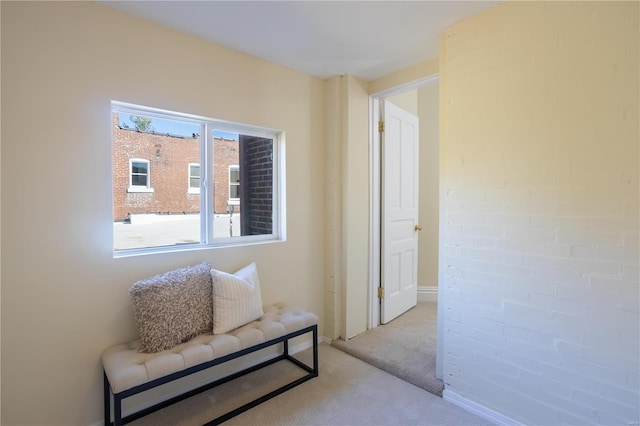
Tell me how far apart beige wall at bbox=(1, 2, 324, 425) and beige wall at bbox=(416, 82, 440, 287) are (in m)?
2.78

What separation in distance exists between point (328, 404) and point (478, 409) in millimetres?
914

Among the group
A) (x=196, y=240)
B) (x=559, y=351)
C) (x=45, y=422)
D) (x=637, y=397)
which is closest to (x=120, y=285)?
(x=196, y=240)

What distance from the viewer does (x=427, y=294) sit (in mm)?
3781

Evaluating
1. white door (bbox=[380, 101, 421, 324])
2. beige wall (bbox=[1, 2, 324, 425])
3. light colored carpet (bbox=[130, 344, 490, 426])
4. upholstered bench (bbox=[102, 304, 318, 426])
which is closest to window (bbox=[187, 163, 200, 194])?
beige wall (bbox=[1, 2, 324, 425])

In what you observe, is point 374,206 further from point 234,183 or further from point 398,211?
point 234,183

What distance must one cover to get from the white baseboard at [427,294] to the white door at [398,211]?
0.27m

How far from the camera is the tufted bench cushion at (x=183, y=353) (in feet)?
4.89

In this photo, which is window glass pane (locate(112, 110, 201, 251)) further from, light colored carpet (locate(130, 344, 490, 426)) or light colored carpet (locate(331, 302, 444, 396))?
light colored carpet (locate(331, 302, 444, 396))

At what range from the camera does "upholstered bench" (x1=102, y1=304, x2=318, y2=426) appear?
58.6 inches

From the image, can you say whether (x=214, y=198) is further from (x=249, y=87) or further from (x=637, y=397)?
(x=637, y=397)

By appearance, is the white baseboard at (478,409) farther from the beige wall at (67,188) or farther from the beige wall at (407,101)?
the beige wall at (407,101)

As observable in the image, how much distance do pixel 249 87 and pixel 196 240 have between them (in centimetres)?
123

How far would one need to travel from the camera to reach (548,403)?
1.58m

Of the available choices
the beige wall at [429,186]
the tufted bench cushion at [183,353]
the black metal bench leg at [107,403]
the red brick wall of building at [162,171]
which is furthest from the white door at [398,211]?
the black metal bench leg at [107,403]
